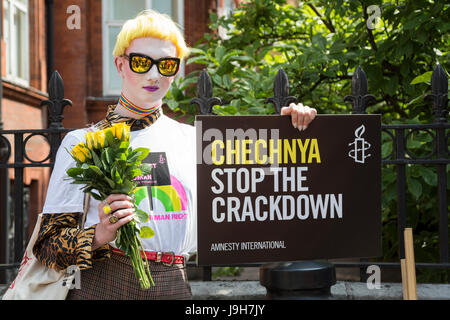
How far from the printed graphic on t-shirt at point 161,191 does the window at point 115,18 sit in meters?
8.56

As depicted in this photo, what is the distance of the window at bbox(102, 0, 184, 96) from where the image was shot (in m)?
10.7

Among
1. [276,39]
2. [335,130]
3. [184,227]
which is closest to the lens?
[184,227]

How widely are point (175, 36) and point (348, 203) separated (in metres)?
1.04

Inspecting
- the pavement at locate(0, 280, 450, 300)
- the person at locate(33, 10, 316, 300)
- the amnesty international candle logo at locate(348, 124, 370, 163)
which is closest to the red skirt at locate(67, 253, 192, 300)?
the person at locate(33, 10, 316, 300)

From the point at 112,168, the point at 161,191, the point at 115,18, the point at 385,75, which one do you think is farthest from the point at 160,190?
the point at 115,18

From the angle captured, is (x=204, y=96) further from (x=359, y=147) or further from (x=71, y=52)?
(x=71, y=52)

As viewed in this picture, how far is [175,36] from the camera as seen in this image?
93.7 inches

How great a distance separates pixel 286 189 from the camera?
2.52 meters

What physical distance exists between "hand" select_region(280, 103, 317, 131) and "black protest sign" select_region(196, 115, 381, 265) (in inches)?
1.2

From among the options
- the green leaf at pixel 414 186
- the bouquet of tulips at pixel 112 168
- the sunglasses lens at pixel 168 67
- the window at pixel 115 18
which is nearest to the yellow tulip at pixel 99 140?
the bouquet of tulips at pixel 112 168

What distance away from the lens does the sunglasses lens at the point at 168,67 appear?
233 cm

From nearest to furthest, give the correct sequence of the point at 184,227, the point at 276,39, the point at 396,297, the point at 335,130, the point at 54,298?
the point at 54,298 < the point at 184,227 < the point at 335,130 < the point at 396,297 < the point at 276,39

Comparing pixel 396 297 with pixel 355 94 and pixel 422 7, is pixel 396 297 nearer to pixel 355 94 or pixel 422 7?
pixel 355 94
